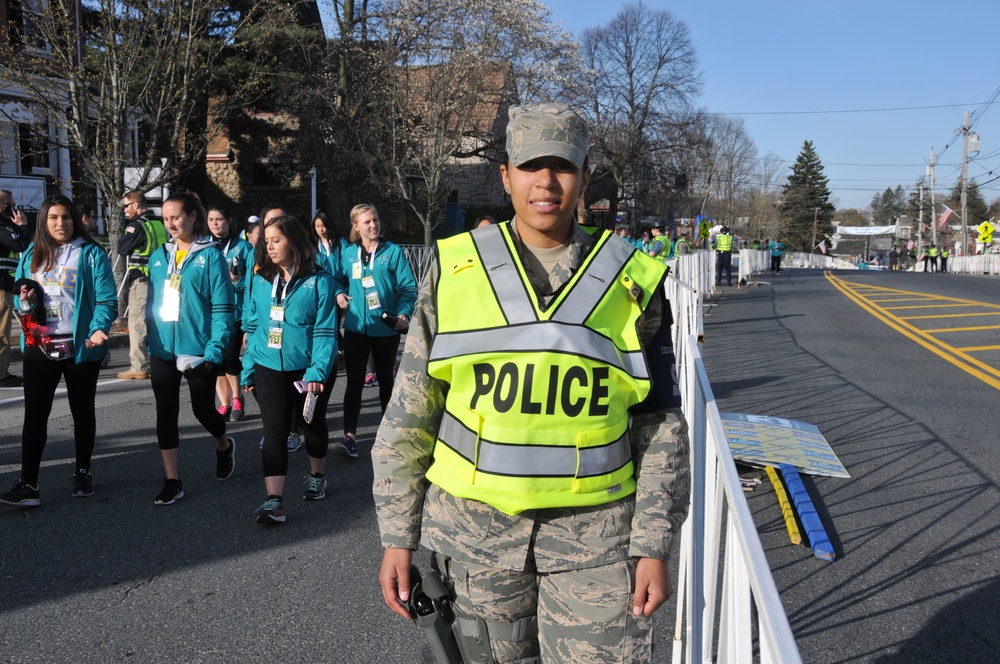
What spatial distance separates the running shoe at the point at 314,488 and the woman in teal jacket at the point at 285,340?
0.37 m

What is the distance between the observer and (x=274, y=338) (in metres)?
5.11

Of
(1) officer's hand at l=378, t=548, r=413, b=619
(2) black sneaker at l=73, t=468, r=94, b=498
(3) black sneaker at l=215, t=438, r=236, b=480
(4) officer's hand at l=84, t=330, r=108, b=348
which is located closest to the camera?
(1) officer's hand at l=378, t=548, r=413, b=619

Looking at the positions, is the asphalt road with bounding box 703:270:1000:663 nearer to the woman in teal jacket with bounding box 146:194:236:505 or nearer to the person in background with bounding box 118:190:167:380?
the woman in teal jacket with bounding box 146:194:236:505

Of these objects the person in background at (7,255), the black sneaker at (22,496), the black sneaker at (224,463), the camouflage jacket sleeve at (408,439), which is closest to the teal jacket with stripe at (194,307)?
the black sneaker at (224,463)

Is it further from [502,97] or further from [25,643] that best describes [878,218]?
[25,643]

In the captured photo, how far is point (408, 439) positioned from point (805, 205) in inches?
4418

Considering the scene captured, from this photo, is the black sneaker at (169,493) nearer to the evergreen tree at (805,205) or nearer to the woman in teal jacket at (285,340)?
the woman in teal jacket at (285,340)

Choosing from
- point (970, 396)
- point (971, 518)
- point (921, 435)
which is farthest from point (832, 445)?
point (970, 396)

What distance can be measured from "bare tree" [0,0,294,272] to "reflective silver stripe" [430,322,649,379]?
13934mm

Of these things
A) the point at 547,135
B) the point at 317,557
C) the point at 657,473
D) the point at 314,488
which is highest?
the point at 547,135

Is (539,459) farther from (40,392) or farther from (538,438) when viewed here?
(40,392)

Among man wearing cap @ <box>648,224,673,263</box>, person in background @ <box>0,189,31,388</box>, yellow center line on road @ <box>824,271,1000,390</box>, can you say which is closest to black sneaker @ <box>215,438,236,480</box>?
person in background @ <box>0,189,31,388</box>

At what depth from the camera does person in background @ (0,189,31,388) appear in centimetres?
920

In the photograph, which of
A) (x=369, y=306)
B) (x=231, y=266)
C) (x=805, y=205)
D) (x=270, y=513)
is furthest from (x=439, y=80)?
(x=805, y=205)
